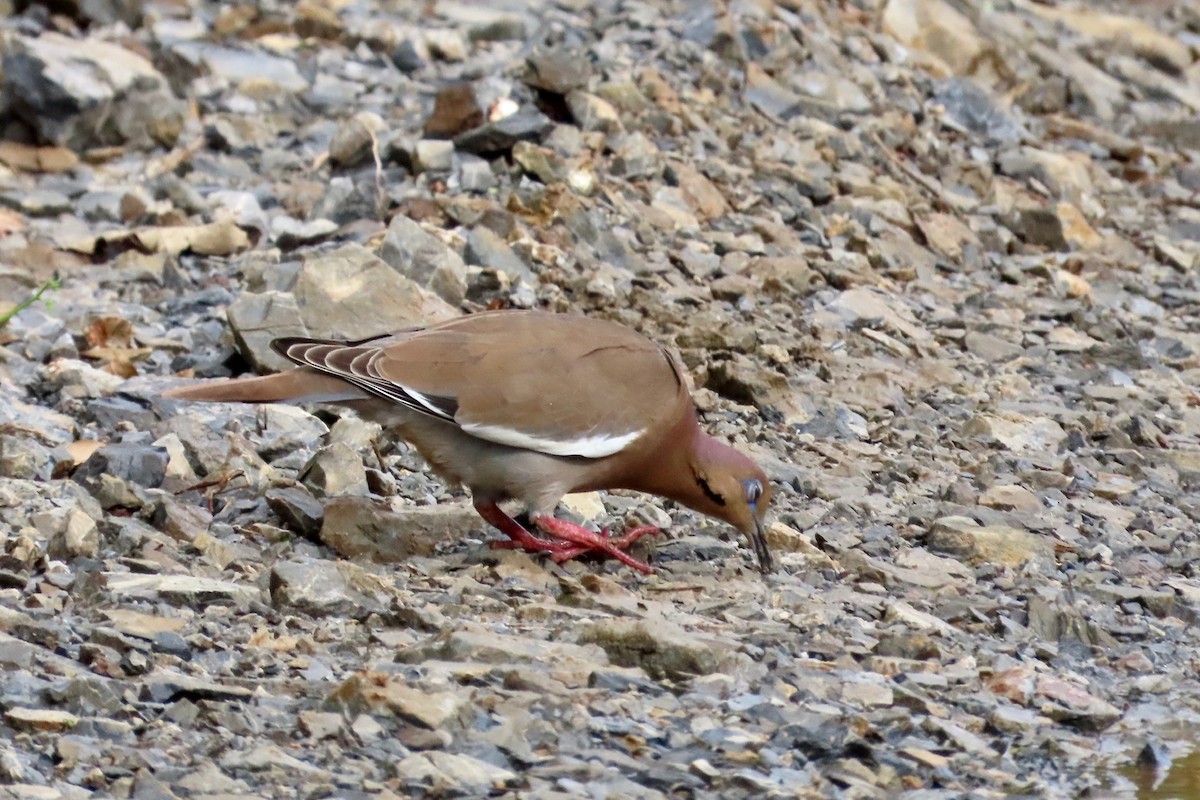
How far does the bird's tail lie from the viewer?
5551 mm

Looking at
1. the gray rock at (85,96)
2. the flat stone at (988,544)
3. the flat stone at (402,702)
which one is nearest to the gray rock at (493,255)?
the flat stone at (988,544)

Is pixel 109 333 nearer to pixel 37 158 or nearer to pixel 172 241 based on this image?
pixel 172 241

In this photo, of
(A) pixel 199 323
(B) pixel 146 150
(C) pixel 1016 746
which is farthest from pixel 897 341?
(B) pixel 146 150

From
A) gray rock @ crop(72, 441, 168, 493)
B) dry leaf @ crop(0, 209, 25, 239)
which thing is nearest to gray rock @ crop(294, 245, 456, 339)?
gray rock @ crop(72, 441, 168, 493)

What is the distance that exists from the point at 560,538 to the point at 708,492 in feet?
1.62

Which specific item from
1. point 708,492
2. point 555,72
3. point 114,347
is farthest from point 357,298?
point 555,72

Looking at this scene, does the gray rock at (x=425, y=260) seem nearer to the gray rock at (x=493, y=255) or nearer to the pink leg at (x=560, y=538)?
the gray rock at (x=493, y=255)

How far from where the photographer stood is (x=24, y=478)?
583cm

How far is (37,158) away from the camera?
9.66m

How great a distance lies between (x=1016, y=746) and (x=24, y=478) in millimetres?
3191

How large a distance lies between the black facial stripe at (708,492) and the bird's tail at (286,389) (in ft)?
3.58

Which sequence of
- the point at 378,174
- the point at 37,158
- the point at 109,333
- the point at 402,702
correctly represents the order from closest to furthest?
the point at 402,702 < the point at 109,333 < the point at 378,174 < the point at 37,158

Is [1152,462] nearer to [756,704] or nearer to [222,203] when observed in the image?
[756,704]

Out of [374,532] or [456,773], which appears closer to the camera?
[456,773]
